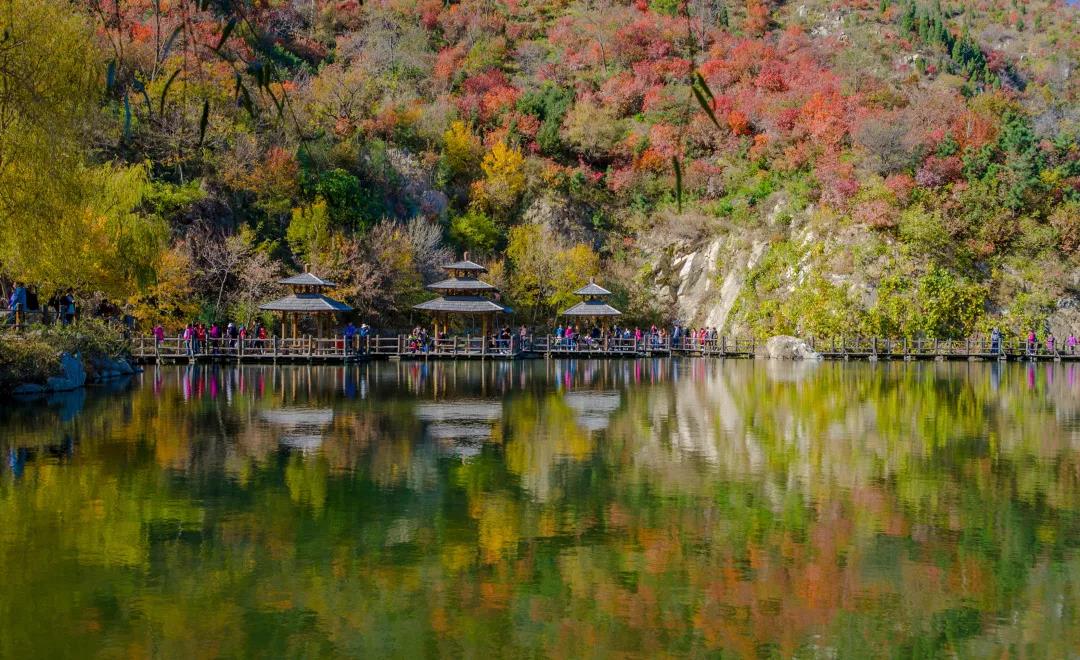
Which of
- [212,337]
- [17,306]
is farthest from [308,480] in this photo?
[212,337]

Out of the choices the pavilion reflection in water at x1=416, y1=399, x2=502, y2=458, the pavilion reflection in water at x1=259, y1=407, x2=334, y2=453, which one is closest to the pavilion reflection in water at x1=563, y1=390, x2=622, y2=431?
the pavilion reflection in water at x1=416, y1=399, x2=502, y2=458

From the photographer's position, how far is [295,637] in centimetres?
771

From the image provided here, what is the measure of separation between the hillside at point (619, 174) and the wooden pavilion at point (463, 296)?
2209mm

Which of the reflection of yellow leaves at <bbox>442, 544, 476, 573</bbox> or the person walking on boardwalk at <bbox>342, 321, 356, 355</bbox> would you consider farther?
the person walking on boardwalk at <bbox>342, 321, 356, 355</bbox>

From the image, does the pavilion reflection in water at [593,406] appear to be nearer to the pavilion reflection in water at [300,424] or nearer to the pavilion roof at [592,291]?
the pavilion reflection in water at [300,424]

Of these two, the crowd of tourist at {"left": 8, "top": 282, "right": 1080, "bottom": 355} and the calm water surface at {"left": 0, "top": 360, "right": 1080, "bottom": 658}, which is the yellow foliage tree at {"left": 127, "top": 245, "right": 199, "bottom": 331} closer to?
the crowd of tourist at {"left": 8, "top": 282, "right": 1080, "bottom": 355}

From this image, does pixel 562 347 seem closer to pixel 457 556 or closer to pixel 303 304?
pixel 303 304

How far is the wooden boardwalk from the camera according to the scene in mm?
40938

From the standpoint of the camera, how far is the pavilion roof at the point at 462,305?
154 feet

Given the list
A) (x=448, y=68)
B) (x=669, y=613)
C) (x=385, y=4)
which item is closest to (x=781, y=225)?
(x=448, y=68)

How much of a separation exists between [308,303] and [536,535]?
3273 centimetres

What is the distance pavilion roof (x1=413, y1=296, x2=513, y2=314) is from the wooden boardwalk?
1400 mm

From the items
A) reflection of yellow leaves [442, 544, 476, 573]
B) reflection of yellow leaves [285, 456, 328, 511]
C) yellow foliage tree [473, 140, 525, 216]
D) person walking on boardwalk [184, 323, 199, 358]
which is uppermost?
yellow foliage tree [473, 140, 525, 216]

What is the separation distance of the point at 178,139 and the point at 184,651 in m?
43.7
